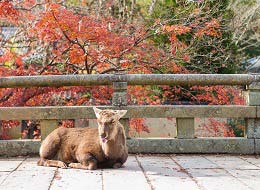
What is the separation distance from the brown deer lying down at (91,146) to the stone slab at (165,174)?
0.53 meters

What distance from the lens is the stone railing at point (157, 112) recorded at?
24.5ft

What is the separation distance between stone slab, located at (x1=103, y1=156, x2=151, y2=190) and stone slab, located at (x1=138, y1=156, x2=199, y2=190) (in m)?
0.12

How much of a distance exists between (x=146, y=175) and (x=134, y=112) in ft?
6.31

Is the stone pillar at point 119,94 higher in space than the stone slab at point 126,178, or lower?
higher

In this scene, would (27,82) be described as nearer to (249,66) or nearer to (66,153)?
(66,153)

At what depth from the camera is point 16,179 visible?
18.0ft

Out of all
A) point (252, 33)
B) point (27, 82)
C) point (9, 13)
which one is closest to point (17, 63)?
point (9, 13)

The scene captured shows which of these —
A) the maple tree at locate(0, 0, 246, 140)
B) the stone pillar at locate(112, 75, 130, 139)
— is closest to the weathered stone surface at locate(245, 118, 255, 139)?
the stone pillar at locate(112, 75, 130, 139)

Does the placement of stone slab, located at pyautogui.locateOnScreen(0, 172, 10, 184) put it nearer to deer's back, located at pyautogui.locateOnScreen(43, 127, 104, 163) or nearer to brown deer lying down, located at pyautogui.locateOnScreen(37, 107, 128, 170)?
brown deer lying down, located at pyautogui.locateOnScreen(37, 107, 128, 170)

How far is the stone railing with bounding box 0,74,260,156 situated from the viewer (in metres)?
7.45

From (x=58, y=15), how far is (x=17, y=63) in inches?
66.6

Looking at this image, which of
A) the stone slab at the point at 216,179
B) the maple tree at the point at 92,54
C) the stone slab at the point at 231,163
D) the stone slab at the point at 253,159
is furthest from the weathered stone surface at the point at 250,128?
the maple tree at the point at 92,54

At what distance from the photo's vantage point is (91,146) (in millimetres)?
6270

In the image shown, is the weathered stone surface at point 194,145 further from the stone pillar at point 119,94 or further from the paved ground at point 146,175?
the stone pillar at point 119,94
